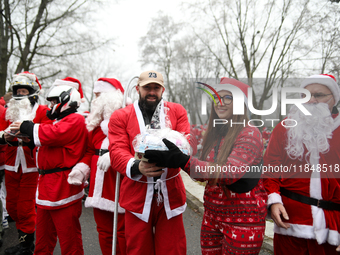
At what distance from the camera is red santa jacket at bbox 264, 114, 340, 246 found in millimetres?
1704

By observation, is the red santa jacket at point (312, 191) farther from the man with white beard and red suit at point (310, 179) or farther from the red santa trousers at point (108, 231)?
the red santa trousers at point (108, 231)

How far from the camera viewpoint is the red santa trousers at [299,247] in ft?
5.74

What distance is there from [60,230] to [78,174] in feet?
2.04

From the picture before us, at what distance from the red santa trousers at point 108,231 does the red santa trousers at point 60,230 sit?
0.82 feet

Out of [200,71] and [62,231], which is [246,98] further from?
[200,71]

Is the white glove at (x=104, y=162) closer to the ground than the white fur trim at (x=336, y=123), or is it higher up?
closer to the ground

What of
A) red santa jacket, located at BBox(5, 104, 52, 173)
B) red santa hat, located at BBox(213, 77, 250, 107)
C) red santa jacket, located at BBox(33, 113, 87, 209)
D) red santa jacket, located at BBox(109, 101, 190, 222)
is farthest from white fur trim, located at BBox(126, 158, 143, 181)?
red santa jacket, located at BBox(5, 104, 52, 173)

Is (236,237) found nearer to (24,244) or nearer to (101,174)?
(101,174)

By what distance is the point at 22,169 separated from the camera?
136 inches

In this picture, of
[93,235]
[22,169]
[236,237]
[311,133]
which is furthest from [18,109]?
[311,133]

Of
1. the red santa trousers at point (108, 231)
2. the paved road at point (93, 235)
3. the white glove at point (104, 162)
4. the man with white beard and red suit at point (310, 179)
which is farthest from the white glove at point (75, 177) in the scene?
the man with white beard and red suit at point (310, 179)

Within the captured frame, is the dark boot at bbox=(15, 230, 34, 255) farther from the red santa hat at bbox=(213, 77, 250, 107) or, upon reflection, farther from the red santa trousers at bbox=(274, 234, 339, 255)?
the red santa hat at bbox=(213, 77, 250, 107)

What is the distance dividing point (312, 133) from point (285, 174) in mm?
391

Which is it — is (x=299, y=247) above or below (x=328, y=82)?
below
